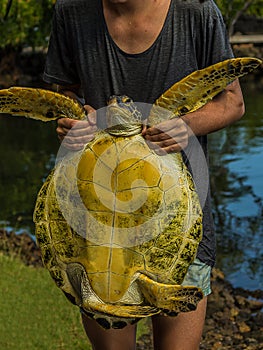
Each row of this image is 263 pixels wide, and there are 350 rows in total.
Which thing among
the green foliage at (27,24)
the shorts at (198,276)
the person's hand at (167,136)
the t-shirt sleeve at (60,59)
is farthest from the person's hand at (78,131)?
the green foliage at (27,24)

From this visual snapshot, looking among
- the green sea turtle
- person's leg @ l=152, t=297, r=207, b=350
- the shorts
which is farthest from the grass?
the green sea turtle

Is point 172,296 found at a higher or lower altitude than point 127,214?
lower

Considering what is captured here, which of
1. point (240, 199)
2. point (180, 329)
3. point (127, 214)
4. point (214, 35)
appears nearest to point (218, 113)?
point (214, 35)

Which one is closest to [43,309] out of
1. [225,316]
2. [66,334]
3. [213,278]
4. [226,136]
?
[66,334]

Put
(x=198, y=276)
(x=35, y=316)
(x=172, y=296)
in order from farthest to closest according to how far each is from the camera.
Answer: (x=35, y=316) → (x=198, y=276) → (x=172, y=296)

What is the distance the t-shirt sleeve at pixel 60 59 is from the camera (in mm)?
1869

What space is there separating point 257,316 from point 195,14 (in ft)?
10.5

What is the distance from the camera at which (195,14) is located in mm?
1704

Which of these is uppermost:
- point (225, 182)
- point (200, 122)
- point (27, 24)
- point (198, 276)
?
point (200, 122)

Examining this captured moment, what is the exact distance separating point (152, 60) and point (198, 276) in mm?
571

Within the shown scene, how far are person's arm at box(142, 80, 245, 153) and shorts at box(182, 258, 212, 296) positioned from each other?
356 mm

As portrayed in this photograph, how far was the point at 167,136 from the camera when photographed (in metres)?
1.60

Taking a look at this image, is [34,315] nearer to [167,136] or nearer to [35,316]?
[35,316]

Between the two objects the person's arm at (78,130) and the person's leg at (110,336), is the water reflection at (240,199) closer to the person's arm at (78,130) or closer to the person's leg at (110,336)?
the person's leg at (110,336)
